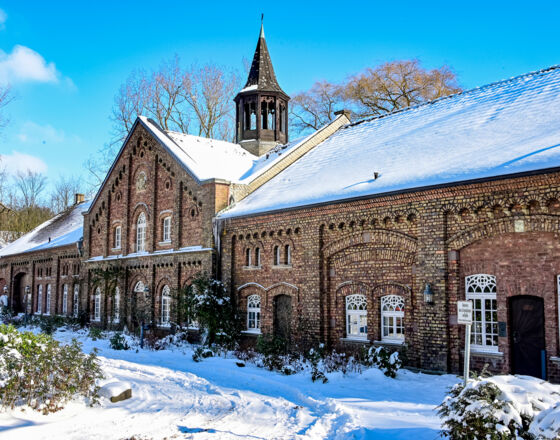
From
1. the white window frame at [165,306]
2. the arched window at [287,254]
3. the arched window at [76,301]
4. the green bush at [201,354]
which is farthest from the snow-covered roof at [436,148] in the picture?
the arched window at [76,301]

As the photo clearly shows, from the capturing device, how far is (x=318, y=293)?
16.8 meters

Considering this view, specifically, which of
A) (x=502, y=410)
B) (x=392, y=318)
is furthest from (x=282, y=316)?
(x=502, y=410)

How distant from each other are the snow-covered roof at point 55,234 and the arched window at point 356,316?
2056cm

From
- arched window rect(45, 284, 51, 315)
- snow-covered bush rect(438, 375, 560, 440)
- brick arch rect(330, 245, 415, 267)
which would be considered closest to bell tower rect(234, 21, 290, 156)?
brick arch rect(330, 245, 415, 267)

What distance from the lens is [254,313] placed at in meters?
19.5

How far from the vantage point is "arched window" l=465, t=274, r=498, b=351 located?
13.0m

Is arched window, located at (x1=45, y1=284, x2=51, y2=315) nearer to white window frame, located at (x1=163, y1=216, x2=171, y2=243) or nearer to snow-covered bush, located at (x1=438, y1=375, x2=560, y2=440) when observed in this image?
white window frame, located at (x1=163, y1=216, x2=171, y2=243)

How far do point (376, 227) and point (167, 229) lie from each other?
11.5m

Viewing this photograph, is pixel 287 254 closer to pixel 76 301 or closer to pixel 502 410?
pixel 502 410

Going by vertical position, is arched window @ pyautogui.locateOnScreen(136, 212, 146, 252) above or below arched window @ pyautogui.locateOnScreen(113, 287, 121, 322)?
above

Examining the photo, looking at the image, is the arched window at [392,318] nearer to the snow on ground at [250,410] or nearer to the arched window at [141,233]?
the snow on ground at [250,410]

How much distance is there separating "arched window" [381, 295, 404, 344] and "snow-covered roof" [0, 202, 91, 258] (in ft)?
71.8

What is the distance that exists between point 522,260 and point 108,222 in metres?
20.7

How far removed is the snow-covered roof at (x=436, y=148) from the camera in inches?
526
